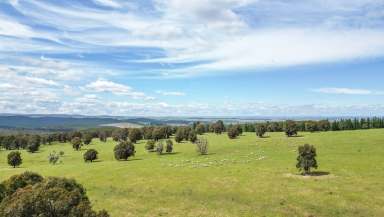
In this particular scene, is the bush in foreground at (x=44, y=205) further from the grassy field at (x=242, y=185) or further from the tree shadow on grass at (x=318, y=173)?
the tree shadow on grass at (x=318, y=173)

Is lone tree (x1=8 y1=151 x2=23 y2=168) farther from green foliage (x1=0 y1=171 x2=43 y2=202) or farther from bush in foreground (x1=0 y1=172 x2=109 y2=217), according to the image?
bush in foreground (x1=0 y1=172 x2=109 y2=217)

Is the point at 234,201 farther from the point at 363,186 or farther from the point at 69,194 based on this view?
the point at 69,194

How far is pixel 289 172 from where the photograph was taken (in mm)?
69062

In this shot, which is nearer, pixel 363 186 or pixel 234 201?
pixel 234 201

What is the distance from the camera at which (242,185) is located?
196ft

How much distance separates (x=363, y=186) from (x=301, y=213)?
16.2m

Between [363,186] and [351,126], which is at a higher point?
[351,126]

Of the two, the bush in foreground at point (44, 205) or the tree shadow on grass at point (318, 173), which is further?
the tree shadow on grass at point (318, 173)

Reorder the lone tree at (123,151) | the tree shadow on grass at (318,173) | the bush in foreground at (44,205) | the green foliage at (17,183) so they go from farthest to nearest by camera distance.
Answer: the lone tree at (123,151) → the tree shadow on grass at (318,173) → the green foliage at (17,183) → the bush in foreground at (44,205)

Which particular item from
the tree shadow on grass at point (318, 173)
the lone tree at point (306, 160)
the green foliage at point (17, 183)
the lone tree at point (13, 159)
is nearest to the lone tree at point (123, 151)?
the lone tree at point (13, 159)

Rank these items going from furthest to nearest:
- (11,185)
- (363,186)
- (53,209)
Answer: (363,186)
(11,185)
(53,209)

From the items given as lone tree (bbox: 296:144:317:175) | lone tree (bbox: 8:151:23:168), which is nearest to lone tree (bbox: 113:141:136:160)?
lone tree (bbox: 8:151:23:168)

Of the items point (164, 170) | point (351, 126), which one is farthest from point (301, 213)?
point (351, 126)

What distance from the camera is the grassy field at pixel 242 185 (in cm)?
4697
